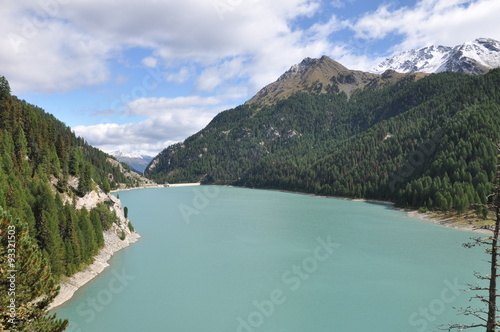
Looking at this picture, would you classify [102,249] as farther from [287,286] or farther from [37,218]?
[287,286]

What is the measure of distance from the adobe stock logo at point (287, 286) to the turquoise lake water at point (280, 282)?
140 millimetres

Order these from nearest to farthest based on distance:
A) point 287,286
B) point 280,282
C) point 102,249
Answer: point 287,286
point 280,282
point 102,249

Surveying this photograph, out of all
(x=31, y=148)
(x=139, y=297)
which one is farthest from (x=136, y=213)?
(x=139, y=297)

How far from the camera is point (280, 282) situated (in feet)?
136

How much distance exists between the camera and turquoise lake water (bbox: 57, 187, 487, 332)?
1232 inches

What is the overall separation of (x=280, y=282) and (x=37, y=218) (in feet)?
96.6

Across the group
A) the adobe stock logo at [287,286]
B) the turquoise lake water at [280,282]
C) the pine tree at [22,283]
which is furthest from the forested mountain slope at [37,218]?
the adobe stock logo at [287,286]

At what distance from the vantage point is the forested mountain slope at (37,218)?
589 inches

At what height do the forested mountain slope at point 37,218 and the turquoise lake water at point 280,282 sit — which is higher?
the forested mountain slope at point 37,218

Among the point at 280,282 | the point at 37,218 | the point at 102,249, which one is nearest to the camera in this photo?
the point at 37,218

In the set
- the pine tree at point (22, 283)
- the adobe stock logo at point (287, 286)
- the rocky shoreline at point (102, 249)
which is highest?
the pine tree at point (22, 283)

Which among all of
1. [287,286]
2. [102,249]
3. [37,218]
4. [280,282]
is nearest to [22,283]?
[37,218]

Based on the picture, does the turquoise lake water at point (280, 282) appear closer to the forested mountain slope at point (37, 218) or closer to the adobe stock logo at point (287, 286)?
the adobe stock logo at point (287, 286)

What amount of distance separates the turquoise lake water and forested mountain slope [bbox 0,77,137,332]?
18.3 ft
